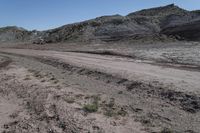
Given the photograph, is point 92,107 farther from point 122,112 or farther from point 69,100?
point 69,100

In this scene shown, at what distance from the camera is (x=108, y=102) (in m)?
10.6

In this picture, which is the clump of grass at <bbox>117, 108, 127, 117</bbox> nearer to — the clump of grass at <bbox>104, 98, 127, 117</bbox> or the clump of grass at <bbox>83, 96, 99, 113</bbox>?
the clump of grass at <bbox>104, 98, 127, 117</bbox>

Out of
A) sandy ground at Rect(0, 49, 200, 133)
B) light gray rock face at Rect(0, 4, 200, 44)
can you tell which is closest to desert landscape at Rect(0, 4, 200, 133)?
sandy ground at Rect(0, 49, 200, 133)

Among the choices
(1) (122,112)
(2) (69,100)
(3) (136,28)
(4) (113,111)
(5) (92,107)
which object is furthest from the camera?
(3) (136,28)

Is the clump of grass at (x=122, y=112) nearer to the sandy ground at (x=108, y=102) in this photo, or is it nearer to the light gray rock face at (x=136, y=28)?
the sandy ground at (x=108, y=102)

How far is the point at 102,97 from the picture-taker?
449 inches

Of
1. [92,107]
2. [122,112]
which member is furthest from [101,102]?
[122,112]

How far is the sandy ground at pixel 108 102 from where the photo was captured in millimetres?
8305

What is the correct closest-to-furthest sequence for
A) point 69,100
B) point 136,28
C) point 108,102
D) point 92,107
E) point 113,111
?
point 113,111 → point 92,107 → point 108,102 → point 69,100 → point 136,28

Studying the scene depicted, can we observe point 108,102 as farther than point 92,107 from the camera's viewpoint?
Yes

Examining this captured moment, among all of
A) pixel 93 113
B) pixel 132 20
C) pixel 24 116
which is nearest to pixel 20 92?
pixel 24 116

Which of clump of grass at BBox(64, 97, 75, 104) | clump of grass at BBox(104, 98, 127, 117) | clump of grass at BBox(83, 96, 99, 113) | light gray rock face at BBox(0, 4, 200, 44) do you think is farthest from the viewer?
light gray rock face at BBox(0, 4, 200, 44)

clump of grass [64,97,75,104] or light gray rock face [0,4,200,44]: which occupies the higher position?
light gray rock face [0,4,200,44]

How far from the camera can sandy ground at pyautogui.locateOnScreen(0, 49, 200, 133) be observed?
8.30 meters
